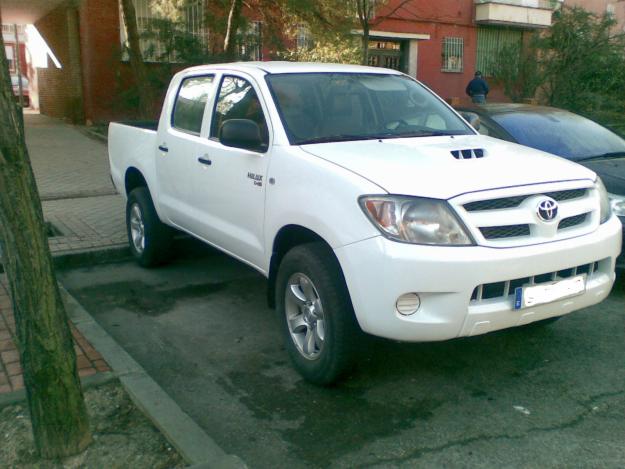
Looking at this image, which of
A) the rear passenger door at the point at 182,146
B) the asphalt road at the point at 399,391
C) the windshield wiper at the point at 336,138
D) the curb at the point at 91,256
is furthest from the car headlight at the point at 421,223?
the curb at the point at 91,256

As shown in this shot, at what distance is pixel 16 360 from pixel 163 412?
1284mm

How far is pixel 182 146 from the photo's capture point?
5.70 meters

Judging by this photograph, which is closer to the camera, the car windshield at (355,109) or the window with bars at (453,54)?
the car windshield at (355,109)

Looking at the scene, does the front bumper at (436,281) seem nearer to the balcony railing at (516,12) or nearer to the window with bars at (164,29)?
the window with bars at (164,29)

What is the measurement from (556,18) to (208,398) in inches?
→ 780

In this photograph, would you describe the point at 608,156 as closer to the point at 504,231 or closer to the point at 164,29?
the point at 504,231

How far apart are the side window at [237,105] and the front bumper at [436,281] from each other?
140 cm

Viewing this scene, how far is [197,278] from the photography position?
6461 mm

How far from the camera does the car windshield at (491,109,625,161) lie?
6387 mm

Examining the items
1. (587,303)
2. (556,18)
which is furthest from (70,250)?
(556,18)

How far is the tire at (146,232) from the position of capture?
6402 millimetres

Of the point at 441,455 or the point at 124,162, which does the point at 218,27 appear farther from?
the point at 441,455

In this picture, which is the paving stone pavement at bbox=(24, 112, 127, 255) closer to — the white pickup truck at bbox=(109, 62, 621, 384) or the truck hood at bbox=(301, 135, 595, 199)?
the white pickup truck at bbox=(109, 62, 621, 384)

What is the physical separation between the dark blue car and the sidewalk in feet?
12.5
